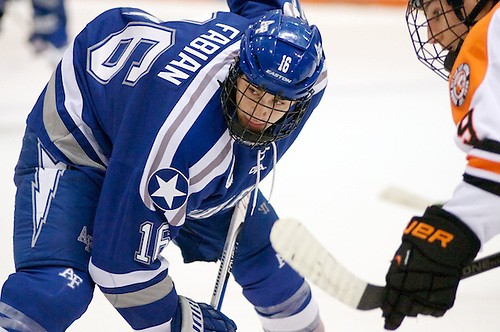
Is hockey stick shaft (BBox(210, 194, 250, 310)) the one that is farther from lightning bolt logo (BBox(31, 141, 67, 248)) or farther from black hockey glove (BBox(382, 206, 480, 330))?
black hockey glove (BBox(382, 206, 480, 330))

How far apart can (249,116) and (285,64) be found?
0.14m

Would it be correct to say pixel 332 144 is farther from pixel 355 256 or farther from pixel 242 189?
pixel 242 189

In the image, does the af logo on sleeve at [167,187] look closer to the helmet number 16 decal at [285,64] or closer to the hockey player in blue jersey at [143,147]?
the hockey player in blue jersey at [143,147]

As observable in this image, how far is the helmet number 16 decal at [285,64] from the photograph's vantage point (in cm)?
151

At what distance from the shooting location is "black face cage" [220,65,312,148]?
1558 mm

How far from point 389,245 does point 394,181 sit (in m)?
0.68

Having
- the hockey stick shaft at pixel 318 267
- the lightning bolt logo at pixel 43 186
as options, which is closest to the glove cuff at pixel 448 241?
the hockey stick shaft at pixel 318 267

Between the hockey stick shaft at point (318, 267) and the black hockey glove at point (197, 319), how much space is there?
48 centimetres

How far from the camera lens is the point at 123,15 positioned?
1.84 meters

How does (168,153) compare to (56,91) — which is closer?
(168,153)

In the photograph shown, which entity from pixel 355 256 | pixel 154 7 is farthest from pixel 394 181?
pixel 154 7

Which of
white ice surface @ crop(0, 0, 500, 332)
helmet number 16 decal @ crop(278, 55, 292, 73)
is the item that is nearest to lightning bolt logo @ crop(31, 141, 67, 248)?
helmet number 16 decal @ crop(278, 55, 292, 73)

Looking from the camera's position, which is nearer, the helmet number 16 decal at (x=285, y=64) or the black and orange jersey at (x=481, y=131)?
the black and orange jersey at (x=481, y=131)

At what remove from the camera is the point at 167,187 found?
1.55m
